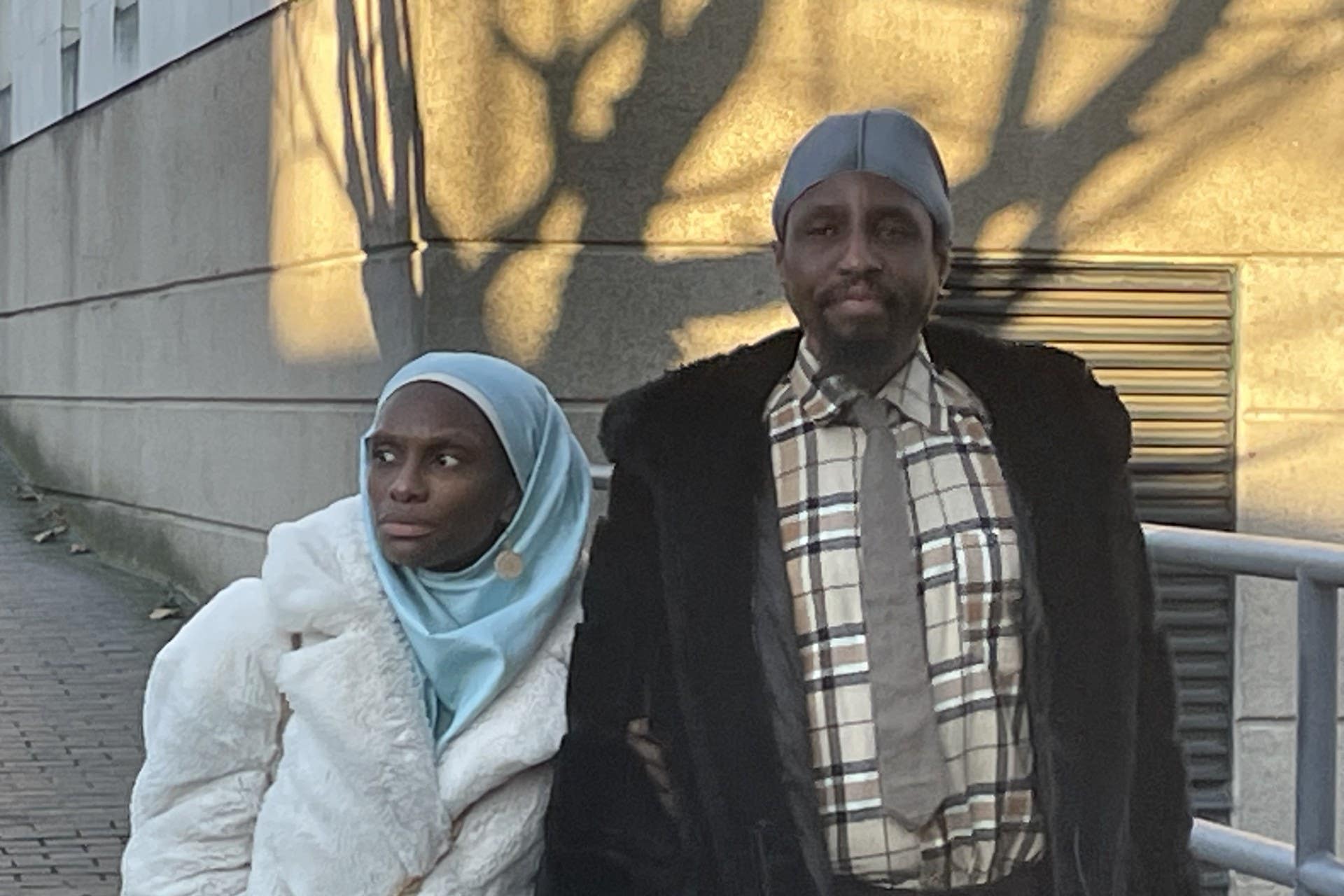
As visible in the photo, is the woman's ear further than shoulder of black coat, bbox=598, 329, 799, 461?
Yes

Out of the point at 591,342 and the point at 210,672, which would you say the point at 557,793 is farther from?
the point at 591,342

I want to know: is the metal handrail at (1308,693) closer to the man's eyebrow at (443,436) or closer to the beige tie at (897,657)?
the beige tie at (897,657)

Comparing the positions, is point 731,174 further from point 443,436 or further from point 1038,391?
point 1038,391

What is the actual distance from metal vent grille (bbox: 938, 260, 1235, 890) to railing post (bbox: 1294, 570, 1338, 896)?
5.54 m

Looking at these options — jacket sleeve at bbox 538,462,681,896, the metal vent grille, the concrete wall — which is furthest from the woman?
the metal vent grille

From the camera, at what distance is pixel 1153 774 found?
319cm

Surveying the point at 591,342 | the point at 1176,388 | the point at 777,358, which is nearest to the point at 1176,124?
the point at 1176,388

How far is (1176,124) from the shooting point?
10.1 meters

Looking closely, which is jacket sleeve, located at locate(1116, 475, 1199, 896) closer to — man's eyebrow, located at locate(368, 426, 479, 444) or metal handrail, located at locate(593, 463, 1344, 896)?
man's eyebrow, located at locate(368, 426, 479, 444)

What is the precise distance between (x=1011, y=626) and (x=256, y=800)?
3.47 feet

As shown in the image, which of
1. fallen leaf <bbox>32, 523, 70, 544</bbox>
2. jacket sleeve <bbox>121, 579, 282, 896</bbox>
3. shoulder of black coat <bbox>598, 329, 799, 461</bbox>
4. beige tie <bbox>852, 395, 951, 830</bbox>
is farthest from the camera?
fallen leaf <bbox>32, 523, 70, 544</bbox>

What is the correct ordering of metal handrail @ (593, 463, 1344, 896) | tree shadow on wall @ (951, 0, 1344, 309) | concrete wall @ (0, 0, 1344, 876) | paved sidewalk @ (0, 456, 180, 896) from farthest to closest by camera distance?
1. tree shadow on wall @ (951, 0, 1344, 309)
2. concrete wall @ (0, 0, 1344, 876)
3. paved sidewalk @ (0, 456, 180, 896)
4. metal handrail @ (593, 463, 1344, 896)

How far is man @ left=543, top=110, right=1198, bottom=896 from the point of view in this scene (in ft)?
9.94

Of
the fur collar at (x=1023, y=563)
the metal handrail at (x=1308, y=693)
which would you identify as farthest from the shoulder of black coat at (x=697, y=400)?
the metal handrail at (x=1308, y=693)
